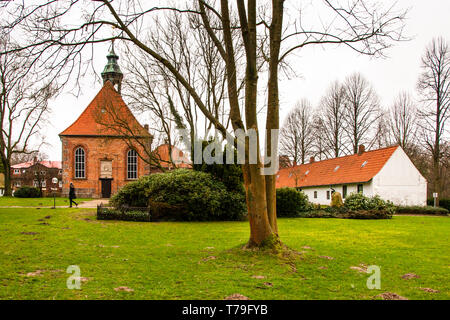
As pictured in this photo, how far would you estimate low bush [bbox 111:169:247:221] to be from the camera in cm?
1711

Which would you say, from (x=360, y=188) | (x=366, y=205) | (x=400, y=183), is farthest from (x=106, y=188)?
(x=400, y=183)

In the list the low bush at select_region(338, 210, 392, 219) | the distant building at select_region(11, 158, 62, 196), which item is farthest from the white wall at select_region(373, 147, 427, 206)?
the distant building at select_region(11, 158, 62, 196)

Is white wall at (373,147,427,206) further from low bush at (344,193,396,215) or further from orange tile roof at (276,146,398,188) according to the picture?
low bush at (344,193,396,215)

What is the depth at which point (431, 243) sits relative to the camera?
36.5 feet

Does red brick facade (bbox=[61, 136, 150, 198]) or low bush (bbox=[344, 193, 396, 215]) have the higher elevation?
red brick facade (bbox=[61, 136, 150, 198])

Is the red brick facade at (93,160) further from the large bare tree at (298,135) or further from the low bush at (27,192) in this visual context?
the large bare tree at (298,135)

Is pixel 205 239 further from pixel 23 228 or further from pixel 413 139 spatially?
pixel 413 139

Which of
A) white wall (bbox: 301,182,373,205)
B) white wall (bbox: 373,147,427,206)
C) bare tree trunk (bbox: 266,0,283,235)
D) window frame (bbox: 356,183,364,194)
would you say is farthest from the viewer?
window frame (bbox: 356,183,364,194)

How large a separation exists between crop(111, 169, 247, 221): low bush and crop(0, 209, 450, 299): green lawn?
17.4 feet

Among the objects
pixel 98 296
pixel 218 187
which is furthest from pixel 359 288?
pixel 218 187

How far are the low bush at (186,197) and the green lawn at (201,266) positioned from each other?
17.4ft

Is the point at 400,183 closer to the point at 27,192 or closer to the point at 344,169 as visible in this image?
the point at 344,169

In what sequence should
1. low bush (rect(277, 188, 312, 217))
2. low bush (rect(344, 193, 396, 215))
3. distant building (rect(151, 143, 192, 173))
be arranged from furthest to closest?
distant building (rect(151, 143, 192, 173)), low bush (rect(344, 193, 396, 215)), low bush (rect(277, 188, 312, 217))

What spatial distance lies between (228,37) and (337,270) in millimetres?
5517
